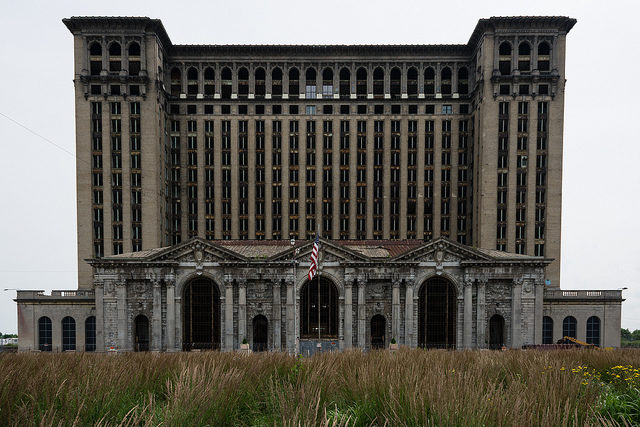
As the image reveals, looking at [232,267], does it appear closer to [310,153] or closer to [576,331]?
[310,153]

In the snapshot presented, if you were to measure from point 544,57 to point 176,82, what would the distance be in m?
68.7

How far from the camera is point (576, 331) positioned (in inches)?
1944

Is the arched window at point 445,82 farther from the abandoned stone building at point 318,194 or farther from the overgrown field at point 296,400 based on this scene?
the overgrown field at point 296,400

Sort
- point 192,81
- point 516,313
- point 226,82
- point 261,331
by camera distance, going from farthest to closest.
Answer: point 226,82 → point 192,81 → point 261,331 → point 516,313

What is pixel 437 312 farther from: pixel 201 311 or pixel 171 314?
pixel 171 314

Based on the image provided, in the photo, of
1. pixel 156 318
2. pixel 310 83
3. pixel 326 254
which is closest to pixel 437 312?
pixel 326 254

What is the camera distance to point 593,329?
49.3 meters

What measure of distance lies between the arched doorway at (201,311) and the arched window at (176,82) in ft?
141

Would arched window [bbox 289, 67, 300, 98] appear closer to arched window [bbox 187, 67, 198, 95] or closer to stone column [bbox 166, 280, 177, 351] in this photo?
arched window [bbox 187, 67, 198, 95]

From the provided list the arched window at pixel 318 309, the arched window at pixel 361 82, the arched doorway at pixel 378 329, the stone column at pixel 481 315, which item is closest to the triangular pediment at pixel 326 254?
the arched window at pixel 318 309

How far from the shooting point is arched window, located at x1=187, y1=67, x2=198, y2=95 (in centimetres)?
6412

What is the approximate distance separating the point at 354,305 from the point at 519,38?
56297 millimetres

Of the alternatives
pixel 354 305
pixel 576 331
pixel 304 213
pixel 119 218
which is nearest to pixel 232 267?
pixel 354 305

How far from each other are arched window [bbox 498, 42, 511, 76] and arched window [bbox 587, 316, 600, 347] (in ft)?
142
